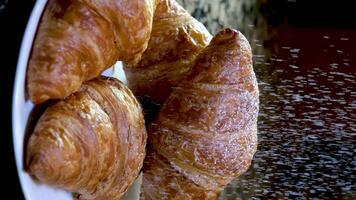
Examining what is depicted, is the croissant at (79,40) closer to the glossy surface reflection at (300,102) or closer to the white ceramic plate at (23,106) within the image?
the white ceramic plate at (23,106)

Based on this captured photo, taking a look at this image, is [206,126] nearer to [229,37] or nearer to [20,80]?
[229,37]

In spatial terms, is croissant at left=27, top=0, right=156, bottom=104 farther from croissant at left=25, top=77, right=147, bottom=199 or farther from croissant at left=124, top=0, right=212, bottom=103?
croissant at left=124, top=0, right=212, bottom=103

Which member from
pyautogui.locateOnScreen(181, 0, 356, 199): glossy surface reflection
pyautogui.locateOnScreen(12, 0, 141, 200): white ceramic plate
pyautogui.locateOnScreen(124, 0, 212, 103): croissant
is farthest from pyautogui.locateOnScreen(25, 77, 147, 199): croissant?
pyautogui.locateOnScreen(181, 0, 356, 199): glossy surface reflection

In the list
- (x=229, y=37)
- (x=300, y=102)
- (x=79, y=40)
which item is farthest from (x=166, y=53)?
(x=300, y=102)

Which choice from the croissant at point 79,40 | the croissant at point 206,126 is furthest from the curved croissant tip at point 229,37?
the croissant at point 79,40

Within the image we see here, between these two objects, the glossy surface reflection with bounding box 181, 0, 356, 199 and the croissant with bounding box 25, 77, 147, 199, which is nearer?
the croissant with bounding box 25, 77, 147, 199

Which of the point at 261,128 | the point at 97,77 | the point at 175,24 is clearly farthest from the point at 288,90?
the point at 97,77
